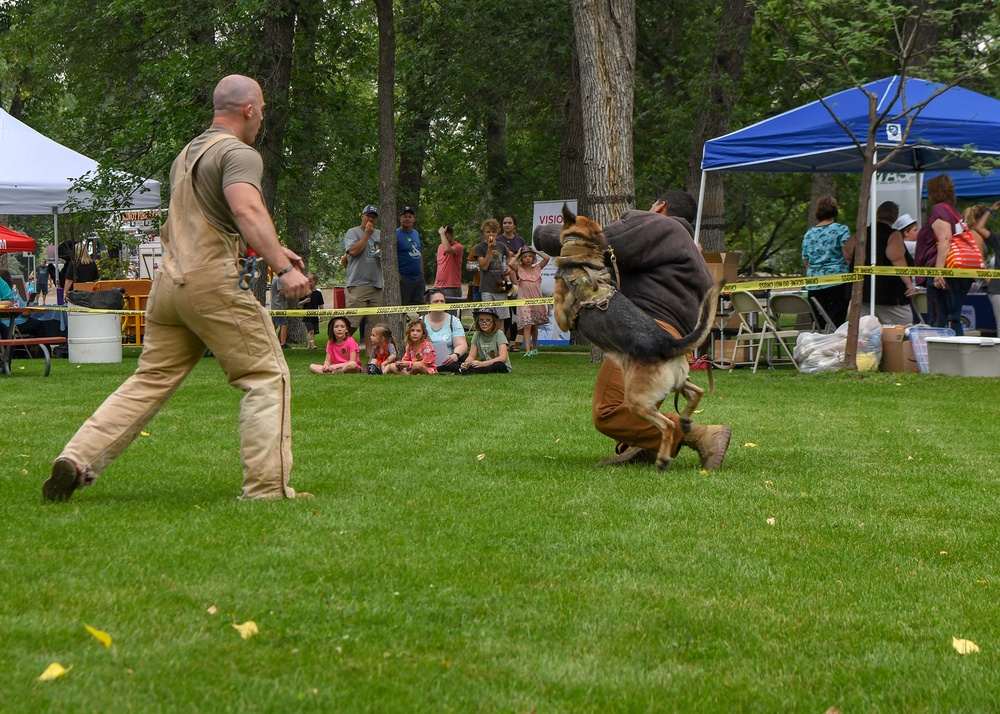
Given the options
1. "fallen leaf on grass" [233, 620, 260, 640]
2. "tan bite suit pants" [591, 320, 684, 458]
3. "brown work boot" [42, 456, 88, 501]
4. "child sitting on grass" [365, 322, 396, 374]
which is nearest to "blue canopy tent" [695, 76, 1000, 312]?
"child sitting on grass" [365, 322, 396, 374]

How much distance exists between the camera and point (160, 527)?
515cm

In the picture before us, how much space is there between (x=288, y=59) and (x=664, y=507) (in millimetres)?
14265

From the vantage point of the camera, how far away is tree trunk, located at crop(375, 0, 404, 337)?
16.4m

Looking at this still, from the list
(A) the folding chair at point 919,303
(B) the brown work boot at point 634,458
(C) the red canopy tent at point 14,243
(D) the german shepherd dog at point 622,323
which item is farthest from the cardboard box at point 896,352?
(C) the red canopy tent at point 14,243

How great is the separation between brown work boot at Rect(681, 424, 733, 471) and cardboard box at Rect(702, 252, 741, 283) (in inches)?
331

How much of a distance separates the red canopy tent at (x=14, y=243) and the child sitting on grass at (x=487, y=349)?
315 inches

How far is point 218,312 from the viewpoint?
559 centimetres

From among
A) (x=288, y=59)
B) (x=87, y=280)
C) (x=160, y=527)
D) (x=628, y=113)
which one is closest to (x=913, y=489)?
(x=160, y=527)

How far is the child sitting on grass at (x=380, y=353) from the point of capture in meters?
14.6

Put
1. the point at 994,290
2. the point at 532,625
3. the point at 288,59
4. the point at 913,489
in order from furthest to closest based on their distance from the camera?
the point at 288,59, the point at 994,290, the point at 913,489, the point at 532,625

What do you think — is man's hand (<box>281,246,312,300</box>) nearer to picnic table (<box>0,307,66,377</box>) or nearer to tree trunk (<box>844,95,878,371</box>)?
tree trunk (<box>844,95,878,371</box>)

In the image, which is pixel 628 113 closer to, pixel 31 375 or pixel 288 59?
pixel 288 59

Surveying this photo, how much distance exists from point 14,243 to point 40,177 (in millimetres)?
1280

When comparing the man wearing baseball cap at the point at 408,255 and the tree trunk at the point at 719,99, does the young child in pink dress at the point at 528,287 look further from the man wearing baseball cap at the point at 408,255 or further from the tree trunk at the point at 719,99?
the tree trunk at the point at 719,99
